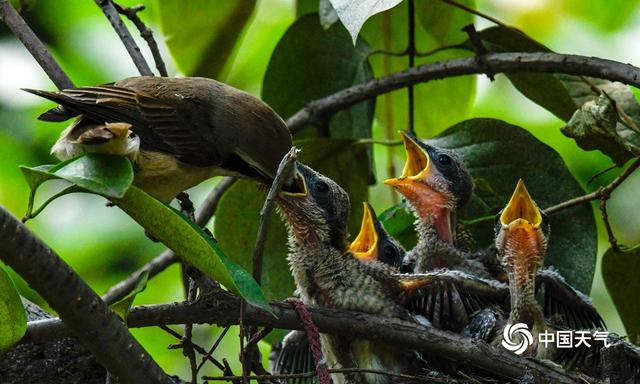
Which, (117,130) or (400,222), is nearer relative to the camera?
(117,130)

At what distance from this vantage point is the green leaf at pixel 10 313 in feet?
6.79

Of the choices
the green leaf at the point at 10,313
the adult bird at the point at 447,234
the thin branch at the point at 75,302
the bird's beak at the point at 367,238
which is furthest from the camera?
the bird's beak at the point at 367,238

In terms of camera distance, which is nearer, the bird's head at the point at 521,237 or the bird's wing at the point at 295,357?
the bird's head at the point at 521,237

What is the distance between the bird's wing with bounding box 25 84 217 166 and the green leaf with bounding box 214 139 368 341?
14.6 inches

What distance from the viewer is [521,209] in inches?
117

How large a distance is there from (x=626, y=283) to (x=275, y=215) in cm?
100

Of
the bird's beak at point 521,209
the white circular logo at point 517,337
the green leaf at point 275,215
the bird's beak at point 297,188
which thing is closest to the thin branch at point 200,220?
the green leaf at point 275,215

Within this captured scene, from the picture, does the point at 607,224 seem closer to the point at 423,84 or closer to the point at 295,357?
the point at 295,357

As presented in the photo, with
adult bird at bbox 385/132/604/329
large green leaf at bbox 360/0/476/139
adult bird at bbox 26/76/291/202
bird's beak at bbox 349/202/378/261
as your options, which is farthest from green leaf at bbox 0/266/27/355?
large green leaf at bbox 360/0/476/139

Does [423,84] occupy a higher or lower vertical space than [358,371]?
higher

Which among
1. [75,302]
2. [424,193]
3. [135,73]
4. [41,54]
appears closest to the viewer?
[75,302]

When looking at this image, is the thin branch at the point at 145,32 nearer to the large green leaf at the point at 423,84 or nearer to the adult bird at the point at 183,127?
the adult bird at the point at 183,127

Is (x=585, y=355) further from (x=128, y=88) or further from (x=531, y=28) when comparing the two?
(x=531, y=28)

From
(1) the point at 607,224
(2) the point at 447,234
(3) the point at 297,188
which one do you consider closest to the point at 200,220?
(3) the point at 297,188
